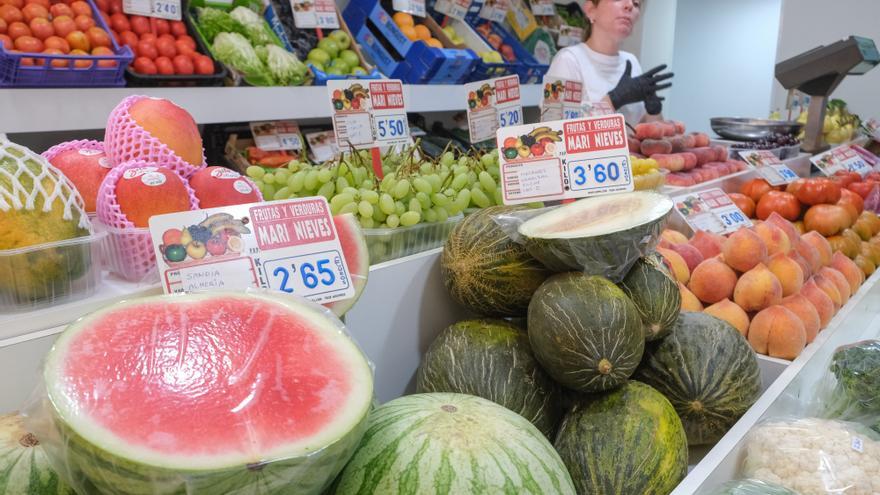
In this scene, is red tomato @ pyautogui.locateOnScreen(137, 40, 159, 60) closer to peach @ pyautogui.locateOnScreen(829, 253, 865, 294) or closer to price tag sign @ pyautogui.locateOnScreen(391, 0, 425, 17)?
price tag sign @ pyautogui.locateOnScreen(391, 0, 425, 17)

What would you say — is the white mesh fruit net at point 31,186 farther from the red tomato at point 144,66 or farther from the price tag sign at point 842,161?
the price tag sign at point 842,161

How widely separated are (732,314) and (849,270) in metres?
0.68

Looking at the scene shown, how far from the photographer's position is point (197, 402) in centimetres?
58

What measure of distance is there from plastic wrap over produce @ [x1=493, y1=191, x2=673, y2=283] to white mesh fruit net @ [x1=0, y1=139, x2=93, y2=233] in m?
0.72

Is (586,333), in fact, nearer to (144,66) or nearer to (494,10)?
(144,66)

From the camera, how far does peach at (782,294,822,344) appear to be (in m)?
1.55

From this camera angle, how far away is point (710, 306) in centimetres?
161

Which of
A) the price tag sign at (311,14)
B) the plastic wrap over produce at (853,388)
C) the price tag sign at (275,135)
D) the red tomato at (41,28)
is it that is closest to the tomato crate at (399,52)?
the price tag sign at (311,14)

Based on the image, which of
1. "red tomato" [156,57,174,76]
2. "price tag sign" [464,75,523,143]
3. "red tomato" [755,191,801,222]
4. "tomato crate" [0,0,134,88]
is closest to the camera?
"price tag sign" [464,75,523,143]

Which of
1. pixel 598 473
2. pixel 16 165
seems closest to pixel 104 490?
pixel 16 165

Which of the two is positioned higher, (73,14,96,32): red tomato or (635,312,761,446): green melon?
(73,14,96,32): red tomato

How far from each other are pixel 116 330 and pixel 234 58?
261 cm

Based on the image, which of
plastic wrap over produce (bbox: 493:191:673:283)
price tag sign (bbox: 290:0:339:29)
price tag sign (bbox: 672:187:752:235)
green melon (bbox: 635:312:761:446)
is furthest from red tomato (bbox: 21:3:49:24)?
green melon (bbox: 635:312:761:446)

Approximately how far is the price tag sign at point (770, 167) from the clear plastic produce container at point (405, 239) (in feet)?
5.75
